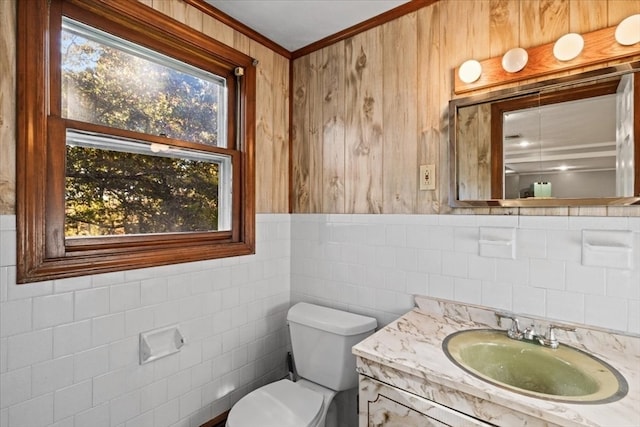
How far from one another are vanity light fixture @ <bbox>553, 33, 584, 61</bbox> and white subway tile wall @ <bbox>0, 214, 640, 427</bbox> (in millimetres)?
619

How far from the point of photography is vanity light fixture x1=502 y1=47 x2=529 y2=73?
4.23 feet

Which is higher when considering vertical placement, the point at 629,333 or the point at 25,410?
the point at 629,333

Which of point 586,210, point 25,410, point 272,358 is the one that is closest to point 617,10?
point 586,210

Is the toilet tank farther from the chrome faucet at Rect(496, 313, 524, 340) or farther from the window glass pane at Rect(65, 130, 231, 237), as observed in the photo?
the window glass pane at Rect(65, 130, 231, 237)

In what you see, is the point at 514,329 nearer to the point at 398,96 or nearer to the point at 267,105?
the point at 398,96

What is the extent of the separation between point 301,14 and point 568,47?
1222 mm

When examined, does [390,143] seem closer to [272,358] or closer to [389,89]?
[389,89]

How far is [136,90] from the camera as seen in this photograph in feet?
4.77

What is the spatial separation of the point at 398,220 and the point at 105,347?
141 centimetres

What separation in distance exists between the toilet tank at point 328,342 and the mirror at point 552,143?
775mm

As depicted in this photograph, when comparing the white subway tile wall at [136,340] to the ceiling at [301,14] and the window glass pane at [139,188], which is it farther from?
the ceiling at [301,14]

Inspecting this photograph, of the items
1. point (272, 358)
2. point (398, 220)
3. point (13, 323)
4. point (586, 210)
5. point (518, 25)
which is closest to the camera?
point (13, 323)

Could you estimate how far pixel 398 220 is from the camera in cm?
164

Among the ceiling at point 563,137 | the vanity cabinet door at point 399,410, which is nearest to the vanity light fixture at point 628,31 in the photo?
the ceiling at point 563,137
